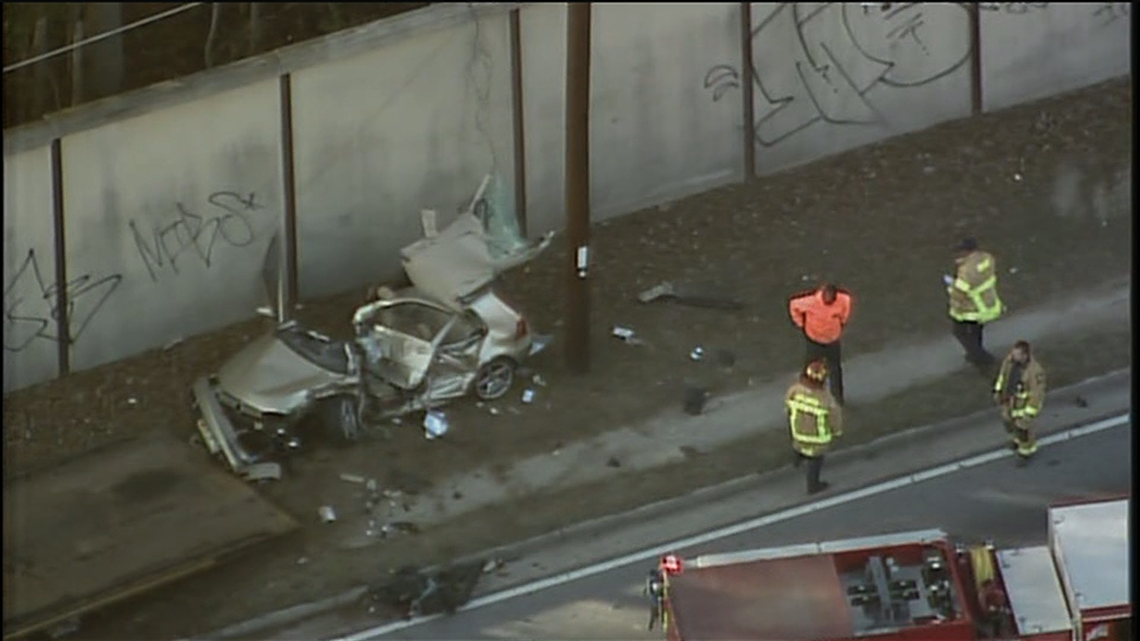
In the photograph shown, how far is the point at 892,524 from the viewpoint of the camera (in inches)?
747

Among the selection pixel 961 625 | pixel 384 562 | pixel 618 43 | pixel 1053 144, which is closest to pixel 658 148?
pixel 618 43

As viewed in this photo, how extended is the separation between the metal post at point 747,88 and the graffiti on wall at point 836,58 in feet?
0.16

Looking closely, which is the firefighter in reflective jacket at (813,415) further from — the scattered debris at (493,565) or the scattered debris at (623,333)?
the scattered debris at (623,333)

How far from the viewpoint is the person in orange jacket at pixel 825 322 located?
20.2 metres

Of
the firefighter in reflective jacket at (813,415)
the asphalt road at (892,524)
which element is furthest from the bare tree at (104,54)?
the firefighter in reflective jacket at (813,415)

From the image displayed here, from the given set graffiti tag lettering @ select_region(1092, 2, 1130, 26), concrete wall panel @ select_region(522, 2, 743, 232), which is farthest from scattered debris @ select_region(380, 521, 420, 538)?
graffiti tag lettering @ select_region(1092, 2, 1130, 26)

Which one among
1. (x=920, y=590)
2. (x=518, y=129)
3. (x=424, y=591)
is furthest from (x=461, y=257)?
(x=920, y=590)

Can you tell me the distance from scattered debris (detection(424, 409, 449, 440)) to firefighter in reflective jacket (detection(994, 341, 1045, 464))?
14.1ft

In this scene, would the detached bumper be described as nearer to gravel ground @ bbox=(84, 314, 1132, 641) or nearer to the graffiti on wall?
gravel ground @ bbox=(84, 314, 1132, 641)

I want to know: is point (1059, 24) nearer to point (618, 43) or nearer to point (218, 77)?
point (618, 43)

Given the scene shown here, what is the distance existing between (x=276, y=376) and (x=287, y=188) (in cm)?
255

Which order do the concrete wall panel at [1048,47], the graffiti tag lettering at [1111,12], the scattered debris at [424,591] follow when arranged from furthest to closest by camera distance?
the graffiti tag lettering at [1111,12]
the concrete wall panel at [1048,47]
the scattered debris at [424,591]

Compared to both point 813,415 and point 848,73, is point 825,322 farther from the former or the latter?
point 848,73

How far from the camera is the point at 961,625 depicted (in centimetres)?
1571
